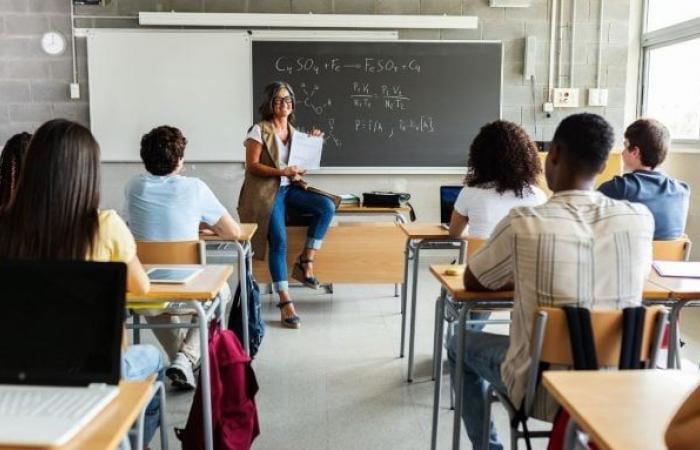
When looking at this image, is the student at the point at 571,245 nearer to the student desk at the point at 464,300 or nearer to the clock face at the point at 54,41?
the student desk at the point at 464,300

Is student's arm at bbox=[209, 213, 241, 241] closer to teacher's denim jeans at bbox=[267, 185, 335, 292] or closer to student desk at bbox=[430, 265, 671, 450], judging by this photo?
Answer: teacher's denim jeans at bbox=[267, 185, 335, 292]

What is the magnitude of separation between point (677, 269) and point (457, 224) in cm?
90

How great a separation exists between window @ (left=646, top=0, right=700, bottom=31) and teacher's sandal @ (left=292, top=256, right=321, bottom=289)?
3.43 meters

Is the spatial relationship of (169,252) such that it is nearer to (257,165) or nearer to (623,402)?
(257,165)

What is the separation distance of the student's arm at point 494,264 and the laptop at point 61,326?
3.20 ft

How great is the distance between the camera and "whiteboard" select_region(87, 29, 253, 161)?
536cm

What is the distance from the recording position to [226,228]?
3010 mm

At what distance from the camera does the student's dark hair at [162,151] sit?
2818 millimetres

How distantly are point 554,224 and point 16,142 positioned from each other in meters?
2.05

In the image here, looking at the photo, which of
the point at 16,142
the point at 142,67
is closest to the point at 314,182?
the point at 142,67

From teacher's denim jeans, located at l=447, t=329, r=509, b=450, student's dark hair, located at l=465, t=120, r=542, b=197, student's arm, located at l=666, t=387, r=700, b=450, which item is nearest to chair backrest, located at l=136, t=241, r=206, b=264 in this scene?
teacher's denim jeans, located at l=447, t=329, r=509, b=450

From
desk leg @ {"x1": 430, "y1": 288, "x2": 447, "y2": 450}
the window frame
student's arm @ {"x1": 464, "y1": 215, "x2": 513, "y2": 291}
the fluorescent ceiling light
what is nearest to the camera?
student's arm @ {"x1": 464, "y1": 215, "x2": 513, "y2": 291}

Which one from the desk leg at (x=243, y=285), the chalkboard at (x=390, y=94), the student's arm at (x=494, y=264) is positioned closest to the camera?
the student's arm at (x=494, y=264)

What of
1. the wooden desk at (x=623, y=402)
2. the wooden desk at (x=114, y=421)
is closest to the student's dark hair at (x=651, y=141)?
the wooden desk at (x=623, y=402)
